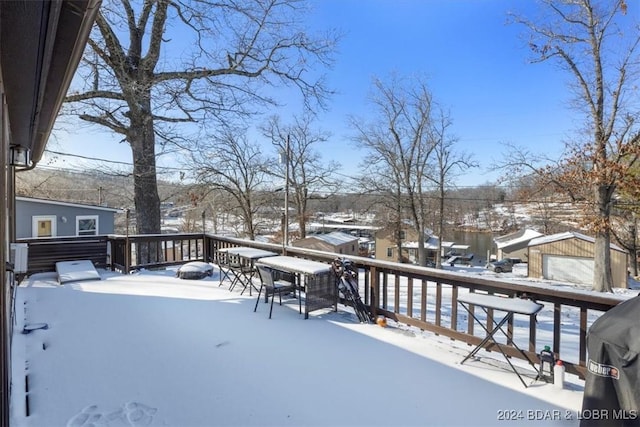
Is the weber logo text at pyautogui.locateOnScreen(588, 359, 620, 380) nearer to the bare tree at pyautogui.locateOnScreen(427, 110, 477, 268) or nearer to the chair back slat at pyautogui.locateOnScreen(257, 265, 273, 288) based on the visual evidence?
the chair back slat at pyautogui.locateOnScreen(257, 265, 273, 288)

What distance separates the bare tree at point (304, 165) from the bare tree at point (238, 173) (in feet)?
5.22

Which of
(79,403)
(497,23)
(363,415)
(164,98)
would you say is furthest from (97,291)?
(497,23)

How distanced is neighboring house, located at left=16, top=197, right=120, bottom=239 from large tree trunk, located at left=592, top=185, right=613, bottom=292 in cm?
1748

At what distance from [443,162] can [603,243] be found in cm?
959

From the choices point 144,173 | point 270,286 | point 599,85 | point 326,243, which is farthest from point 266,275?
point 326,243

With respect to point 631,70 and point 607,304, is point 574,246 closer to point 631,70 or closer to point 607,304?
point 631,70

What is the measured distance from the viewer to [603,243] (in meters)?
11.8

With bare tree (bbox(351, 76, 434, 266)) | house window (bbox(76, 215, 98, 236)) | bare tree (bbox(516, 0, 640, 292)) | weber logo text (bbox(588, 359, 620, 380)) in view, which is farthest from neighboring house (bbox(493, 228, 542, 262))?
weber logo text (bbox(588, 359, 620, 380))

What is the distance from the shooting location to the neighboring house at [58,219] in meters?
11.7

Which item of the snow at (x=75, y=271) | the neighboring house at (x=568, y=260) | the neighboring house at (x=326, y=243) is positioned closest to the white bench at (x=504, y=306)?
the snow at (x=75, y=271)

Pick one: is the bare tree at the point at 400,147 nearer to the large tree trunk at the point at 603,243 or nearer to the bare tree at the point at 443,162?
the bare tree at the point at 443,162

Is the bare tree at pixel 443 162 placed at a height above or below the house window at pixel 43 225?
above

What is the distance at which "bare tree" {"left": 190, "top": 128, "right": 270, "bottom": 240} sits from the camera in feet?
55.0

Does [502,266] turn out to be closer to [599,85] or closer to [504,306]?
[599,85]
